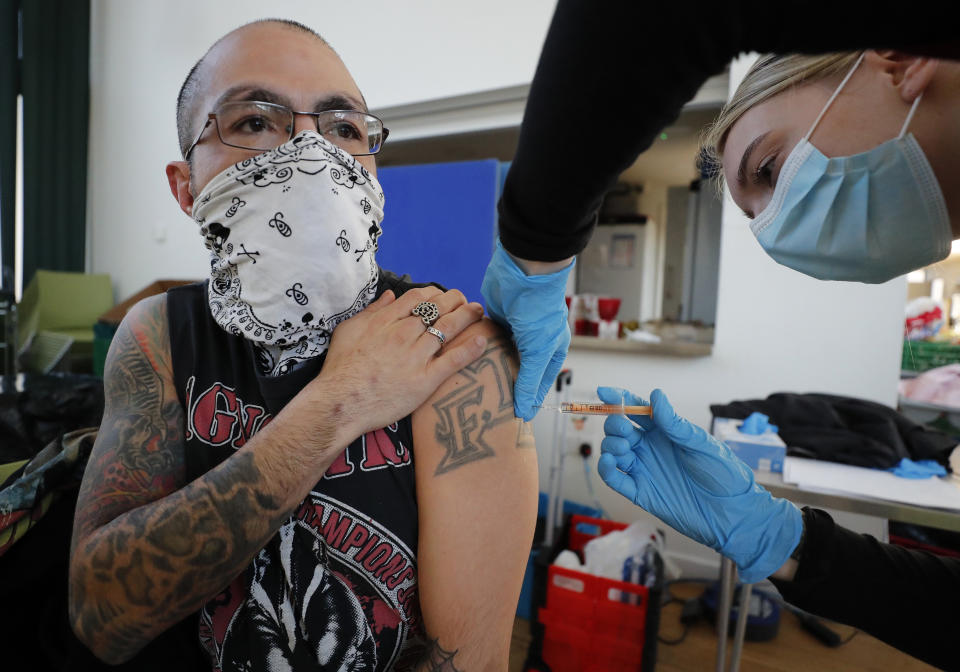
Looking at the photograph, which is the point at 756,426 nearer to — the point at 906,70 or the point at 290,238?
the point at 906,70

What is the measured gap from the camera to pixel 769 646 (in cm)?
193

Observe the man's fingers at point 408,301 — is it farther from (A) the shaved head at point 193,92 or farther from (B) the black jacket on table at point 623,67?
(A) the shaved head at point 193,92

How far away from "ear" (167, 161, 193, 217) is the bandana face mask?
18cm

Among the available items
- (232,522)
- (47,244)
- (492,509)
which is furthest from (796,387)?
(47,244)

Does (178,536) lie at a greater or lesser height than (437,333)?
lesser

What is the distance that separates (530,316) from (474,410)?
18cm

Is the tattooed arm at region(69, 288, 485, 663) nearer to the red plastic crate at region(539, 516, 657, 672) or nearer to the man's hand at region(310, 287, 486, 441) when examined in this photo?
the man's hand at region(310, 287, 486, 441)

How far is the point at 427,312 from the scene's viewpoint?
0.81m

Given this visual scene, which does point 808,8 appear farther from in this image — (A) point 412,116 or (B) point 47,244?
(B) point 47,244

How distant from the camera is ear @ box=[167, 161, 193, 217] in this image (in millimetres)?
934

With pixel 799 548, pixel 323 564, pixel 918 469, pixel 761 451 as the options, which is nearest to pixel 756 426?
pixel 761 451

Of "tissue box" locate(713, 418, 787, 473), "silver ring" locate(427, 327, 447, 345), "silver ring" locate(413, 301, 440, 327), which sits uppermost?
"silver ring" locate(413, 301, 440, 327)

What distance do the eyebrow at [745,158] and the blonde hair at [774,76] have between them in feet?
0.18

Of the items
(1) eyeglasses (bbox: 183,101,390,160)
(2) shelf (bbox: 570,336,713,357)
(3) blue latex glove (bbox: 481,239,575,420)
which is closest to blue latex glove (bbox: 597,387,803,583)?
(3) blue latex glove (bbox: 481,239,575,420)
